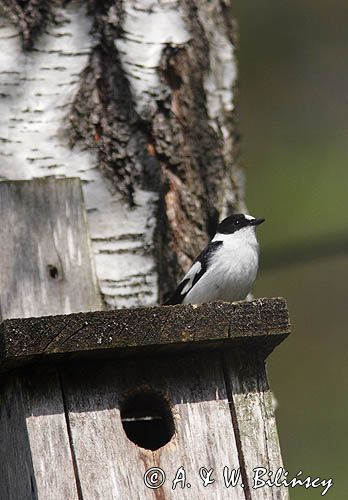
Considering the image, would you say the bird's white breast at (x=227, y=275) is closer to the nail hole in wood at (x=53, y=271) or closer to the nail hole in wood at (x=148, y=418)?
the nail hole in wood at (x=53, y=271)

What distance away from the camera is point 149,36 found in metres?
4.16

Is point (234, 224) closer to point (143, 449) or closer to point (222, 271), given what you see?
point (222, 271)

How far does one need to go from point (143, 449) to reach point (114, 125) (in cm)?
144

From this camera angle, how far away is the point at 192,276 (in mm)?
4008

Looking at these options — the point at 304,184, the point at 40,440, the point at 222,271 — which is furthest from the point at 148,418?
the point at 304,184

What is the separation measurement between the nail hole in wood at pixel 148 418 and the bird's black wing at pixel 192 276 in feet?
2.09

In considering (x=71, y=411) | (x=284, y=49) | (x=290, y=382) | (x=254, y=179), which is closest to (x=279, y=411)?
(x=290, y=382)

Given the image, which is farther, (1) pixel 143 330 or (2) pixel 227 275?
(2) pixel 227 275

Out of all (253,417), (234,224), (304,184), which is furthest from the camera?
(304,184)

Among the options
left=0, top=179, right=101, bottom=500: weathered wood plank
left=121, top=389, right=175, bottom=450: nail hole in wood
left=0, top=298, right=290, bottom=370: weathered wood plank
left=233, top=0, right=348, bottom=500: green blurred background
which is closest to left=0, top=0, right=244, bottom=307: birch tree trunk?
left=0, top=179, right=101, bottom=500: weathered wood plank

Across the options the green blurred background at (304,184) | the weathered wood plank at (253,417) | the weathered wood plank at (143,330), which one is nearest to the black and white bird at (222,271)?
the weathered wood plank at (253,417)

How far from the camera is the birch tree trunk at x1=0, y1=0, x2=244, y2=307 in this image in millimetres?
3994

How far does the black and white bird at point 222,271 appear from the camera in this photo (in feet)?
13.3

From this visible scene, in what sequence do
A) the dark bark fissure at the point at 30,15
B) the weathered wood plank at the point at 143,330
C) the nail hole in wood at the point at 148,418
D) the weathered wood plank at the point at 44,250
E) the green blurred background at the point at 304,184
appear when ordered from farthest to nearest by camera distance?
the green blurred background at the point at 304,184
the dark bark fissure at the point at 30,15
the weathered wood plank at the point at 44,250
the nail hole in wood at the point at 148,418
the weathered wood plank at the point at 143,330
